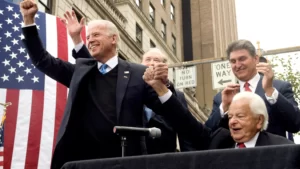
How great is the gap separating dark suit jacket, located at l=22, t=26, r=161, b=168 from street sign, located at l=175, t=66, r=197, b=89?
36.9 feet

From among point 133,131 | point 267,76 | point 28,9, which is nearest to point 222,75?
point 267,76

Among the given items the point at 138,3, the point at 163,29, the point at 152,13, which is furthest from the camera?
the point at 163,29

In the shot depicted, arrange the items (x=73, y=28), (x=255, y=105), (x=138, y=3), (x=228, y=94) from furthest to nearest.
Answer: (x=138, y=3)
(x=73, y=28)
(x=228, y=94)
(x=255, y=105)

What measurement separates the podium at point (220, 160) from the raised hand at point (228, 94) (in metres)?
1.60

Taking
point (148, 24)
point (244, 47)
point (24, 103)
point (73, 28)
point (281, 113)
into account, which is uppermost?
point (148, 24)

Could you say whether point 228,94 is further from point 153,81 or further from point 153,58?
point 153,58

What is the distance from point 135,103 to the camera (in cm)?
387

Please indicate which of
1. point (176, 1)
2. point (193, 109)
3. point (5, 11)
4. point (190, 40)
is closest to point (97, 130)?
point (5, 11)

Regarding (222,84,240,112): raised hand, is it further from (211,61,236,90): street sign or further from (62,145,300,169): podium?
(211,61,236,90): street sign

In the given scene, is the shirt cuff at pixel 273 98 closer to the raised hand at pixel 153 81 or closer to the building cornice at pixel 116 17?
the raised hand at pixel 153 81

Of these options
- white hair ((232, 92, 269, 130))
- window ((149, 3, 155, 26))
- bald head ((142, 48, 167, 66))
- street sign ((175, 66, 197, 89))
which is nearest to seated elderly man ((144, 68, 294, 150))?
white hair ((232, 92, 269, 130))

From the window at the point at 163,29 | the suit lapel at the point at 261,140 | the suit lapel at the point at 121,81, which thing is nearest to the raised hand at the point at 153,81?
the suit lapel at the point at 121,81

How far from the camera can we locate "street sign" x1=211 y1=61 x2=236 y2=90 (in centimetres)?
1368

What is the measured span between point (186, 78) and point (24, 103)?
8.31 meters
